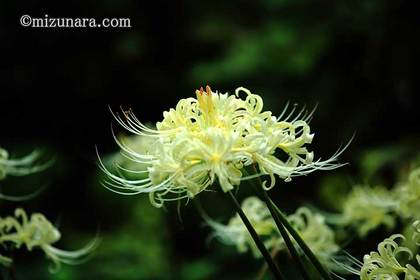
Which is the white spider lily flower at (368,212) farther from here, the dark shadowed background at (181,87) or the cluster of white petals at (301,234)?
the dark shadowed background at (181,87)

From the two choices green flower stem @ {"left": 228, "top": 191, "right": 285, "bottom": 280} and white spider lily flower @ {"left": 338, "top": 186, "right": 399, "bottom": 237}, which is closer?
green flower stem @ {"left": 228, "top": 191, "right": 285, "bottom": 280}

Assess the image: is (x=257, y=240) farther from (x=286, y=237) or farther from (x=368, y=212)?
(x=368, y=212)

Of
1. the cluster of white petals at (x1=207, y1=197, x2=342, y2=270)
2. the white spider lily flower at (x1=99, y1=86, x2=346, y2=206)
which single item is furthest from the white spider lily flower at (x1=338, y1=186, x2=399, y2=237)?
the white spider lily flower at (x1=99, y1=86, x2=346, y2=206)

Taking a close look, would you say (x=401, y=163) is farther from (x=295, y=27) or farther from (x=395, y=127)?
(x=295, y=27)

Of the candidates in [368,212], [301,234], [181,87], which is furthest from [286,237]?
[181,87]

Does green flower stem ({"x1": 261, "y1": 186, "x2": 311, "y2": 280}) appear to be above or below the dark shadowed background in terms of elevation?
below

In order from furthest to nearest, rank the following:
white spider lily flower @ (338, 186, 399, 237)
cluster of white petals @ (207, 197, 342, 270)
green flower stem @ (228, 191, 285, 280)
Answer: white spider lily flower @ (338, 186, 399, 237) < cluster of white petals @ (207, 197, 342, 270) < green flower stem @ (228, 191, 285, 280)

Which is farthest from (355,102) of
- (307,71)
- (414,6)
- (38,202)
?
(38,202)

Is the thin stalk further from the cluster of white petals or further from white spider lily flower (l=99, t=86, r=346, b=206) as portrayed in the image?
the cluster of white petals

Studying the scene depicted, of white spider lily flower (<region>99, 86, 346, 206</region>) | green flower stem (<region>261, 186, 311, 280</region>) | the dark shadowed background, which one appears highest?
the dark shadowed background
